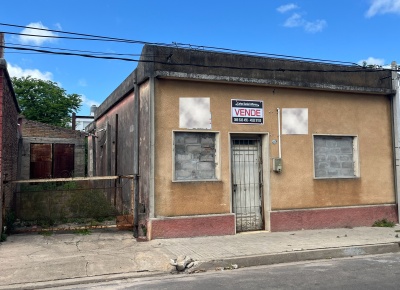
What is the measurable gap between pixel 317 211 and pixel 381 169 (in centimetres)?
267

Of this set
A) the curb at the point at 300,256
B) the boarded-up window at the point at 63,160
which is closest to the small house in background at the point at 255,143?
the curb at the point at 300,256

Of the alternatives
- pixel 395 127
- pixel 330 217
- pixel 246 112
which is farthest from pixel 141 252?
pixel 395 127

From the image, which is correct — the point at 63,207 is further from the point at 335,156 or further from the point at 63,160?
the point at 63,160

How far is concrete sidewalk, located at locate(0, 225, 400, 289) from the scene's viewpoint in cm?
628

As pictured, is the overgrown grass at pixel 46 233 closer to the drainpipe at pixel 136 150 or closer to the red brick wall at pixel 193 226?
the drainpipe at pixel 136 150

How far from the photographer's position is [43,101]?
3406cm

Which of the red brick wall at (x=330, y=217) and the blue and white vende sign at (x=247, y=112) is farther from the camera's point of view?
the red brick wall at (x=330, y=217)

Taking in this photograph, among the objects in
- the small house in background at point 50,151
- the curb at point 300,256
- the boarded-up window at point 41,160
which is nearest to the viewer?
the curb at point 300,256

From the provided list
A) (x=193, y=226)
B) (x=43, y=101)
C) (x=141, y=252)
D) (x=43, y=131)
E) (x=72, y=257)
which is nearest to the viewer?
(x=72, y=257)

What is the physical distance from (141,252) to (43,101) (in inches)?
1194

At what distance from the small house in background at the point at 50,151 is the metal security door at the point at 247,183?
1262cm

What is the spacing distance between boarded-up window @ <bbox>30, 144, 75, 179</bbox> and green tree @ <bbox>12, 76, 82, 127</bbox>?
14676mm

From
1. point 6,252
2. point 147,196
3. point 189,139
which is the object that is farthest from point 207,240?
point 6,252

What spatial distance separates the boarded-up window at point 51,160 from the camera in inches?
757
